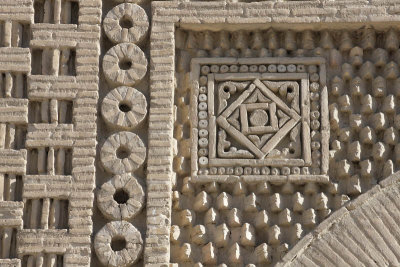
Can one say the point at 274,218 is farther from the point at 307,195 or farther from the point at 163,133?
the point at 163,133

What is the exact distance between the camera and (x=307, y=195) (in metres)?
6.07

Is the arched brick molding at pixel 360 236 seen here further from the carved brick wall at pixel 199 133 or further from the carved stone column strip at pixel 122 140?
the carved stone column strip at pixel 122 140

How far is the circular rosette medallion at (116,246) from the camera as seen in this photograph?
5.92 meters

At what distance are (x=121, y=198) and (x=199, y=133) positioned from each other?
0.53 metres

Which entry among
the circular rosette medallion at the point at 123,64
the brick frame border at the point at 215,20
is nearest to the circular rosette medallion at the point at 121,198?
the brick frame border at the point at 215,20

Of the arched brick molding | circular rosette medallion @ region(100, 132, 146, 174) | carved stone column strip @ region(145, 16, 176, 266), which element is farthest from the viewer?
circular rosette medallion @ region(100, 132, 146, 174)

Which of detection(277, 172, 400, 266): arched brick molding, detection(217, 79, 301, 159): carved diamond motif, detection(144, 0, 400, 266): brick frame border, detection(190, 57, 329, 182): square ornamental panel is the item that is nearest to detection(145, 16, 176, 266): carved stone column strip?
detection(144, 0, 400, 266): brick frame border

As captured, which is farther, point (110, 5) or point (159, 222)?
point (110, 5)

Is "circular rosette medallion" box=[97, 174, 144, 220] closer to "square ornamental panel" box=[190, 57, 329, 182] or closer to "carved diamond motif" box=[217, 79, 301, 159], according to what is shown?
"square ornamental panel" box=[190, 57, 329, 182]

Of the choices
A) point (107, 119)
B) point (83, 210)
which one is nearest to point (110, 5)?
point (107, 119)

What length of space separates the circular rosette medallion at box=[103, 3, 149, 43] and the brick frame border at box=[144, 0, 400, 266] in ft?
0.22

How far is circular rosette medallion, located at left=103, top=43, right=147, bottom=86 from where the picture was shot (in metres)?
6.26

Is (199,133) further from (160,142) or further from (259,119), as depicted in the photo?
(259,119)

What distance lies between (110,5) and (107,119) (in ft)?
2.28
